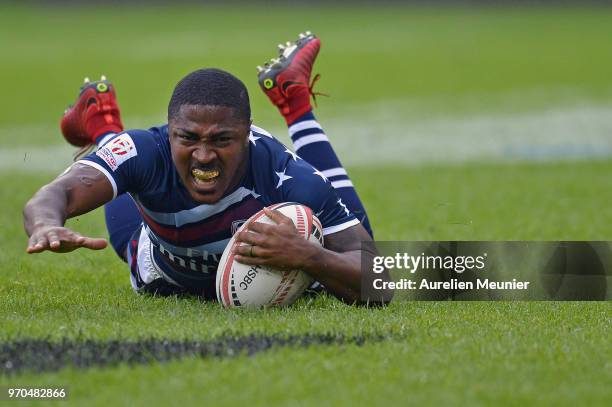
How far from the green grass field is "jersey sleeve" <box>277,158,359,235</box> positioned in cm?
51

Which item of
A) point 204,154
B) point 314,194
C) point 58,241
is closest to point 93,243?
point 58,241

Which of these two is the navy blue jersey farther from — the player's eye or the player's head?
the player's eye

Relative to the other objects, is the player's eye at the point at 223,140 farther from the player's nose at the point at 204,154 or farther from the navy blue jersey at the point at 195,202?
the navy blue jersey at the point at 195,202

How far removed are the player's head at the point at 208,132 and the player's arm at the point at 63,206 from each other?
48 cm

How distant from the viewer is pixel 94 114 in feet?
30.5

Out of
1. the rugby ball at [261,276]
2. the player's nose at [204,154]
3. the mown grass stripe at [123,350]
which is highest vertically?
the player's nose at [204,154]

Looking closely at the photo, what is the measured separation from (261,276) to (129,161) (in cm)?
101

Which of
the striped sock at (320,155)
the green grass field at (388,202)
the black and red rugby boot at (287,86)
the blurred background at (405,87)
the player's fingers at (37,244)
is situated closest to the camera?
the green grass field at (388,202)

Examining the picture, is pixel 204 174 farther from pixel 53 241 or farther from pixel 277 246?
pixel 53 241

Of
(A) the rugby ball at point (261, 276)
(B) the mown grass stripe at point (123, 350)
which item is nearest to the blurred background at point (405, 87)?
(A) the rugby ball at point (261, 276)

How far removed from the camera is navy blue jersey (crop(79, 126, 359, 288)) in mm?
6875

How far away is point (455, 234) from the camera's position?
35.0ft

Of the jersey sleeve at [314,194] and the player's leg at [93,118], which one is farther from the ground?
the player's leg at [93,118]

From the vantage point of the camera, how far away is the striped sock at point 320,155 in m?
8.54
